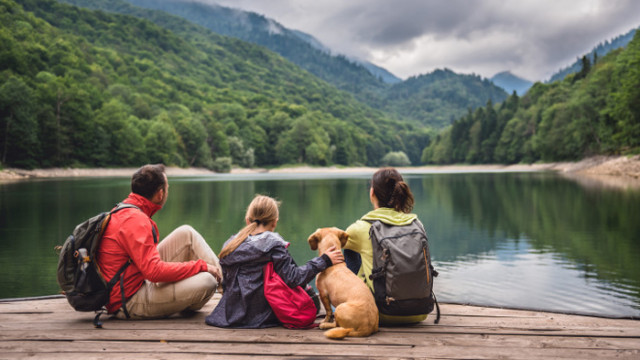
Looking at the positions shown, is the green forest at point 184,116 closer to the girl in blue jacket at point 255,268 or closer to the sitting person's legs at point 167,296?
the girl in blue jacket at point 255,268

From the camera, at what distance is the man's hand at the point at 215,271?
4.03 metres

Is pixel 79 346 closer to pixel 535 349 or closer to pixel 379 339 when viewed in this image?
pixel 379 339

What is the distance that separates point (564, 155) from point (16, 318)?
267 ft

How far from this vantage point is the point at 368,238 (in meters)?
3.98

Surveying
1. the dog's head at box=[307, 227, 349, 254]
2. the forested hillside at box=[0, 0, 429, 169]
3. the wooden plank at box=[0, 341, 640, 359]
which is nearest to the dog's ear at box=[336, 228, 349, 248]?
the dog's head at box=[307, 227, 349, 254]

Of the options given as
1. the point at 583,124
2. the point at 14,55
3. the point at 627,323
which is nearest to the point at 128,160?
the point at 14,55

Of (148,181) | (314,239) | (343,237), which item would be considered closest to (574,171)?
(343,237)

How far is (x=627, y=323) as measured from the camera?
166 inches

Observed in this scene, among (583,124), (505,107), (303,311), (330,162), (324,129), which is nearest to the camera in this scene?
(303,311)

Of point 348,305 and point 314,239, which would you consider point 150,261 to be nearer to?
point 314,239

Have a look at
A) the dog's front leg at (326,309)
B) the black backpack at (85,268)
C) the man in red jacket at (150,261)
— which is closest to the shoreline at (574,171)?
the dog's front leg at (326,309)

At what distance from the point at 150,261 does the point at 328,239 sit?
160 centimetres

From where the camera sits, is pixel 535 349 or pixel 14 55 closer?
pixel 535 349

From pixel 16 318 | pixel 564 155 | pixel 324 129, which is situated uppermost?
pixel 324 129
